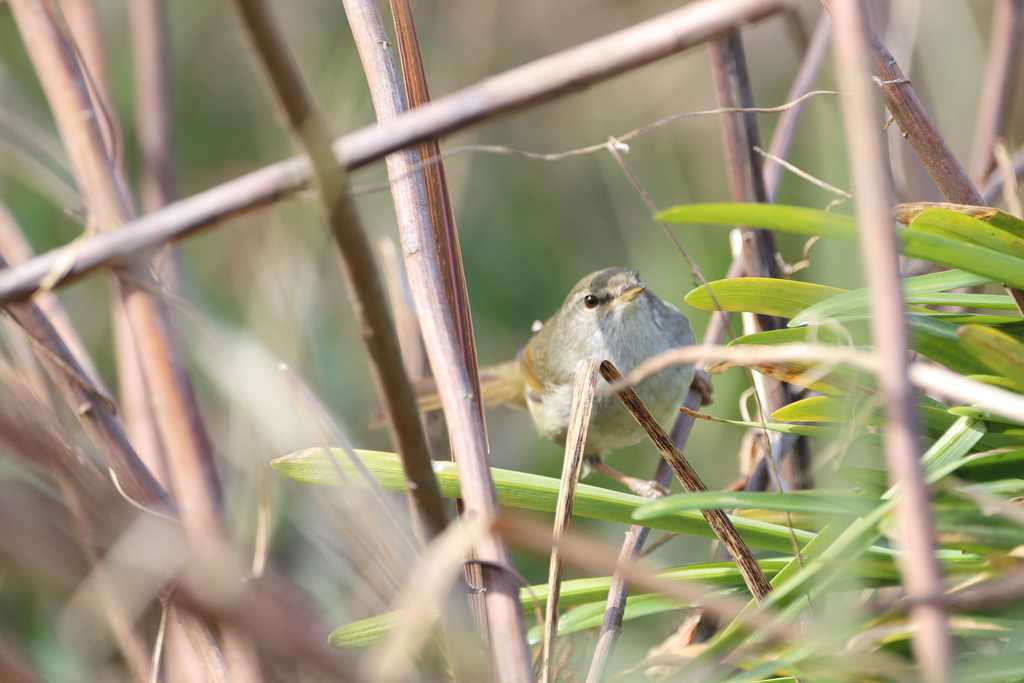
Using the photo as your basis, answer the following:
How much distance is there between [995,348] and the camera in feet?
2.46

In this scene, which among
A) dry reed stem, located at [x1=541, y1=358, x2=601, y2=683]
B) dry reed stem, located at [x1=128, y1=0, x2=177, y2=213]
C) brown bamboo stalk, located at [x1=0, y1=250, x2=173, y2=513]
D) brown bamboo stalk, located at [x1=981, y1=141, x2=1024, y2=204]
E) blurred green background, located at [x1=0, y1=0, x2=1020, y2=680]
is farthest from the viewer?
blurred green background, located at [x1=0, y1=0, x2=1020, y2=680]

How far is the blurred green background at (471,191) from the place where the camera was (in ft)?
6.56

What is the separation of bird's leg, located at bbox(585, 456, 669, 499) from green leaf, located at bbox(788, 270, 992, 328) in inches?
19.1

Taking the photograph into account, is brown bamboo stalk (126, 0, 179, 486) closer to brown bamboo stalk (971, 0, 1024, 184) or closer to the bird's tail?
the bird's tail

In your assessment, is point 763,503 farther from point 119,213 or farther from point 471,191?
point 471,191

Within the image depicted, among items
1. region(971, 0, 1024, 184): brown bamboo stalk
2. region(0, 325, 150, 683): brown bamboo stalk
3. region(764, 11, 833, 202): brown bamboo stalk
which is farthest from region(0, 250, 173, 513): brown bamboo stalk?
region(971, 0, 1024, 184): brown bamboo stalk

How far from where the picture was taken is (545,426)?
2473 mm

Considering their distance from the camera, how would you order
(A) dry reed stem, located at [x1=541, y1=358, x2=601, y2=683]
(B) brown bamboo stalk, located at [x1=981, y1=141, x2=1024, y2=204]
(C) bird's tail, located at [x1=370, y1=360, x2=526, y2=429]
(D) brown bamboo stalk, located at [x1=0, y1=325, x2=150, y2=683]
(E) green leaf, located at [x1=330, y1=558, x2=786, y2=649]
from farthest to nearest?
(C) bird's tail, located at [x1=370, y1=360, x2=526, y2=429]
(B) brown bamboo stalk, located at [x1=981, y1=141, x2=1024, y2=204]
(E) green leaf, located at [x1=330, y1=558, x2=786, y2=649]
(A) dry reed stem, located at [x1=541, y1=358, x2=601, y2=683]
(D) brown bamboo stalk, located at [x1=0, y1=325, x2=150, y2=683]

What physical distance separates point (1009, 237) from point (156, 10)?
6.12ft

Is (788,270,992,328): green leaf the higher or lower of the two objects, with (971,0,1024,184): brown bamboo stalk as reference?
lower

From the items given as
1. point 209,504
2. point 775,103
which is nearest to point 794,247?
point 775,103

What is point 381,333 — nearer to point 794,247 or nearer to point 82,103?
point 82,103

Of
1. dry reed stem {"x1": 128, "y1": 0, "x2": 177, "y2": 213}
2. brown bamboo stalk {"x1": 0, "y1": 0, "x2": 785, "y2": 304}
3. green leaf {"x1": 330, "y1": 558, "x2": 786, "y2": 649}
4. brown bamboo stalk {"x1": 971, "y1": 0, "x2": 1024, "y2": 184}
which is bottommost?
green leaf {"x1": 330, "y1": 558, "x2": 786, "y2": 649}

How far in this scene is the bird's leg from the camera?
4.97 ft
